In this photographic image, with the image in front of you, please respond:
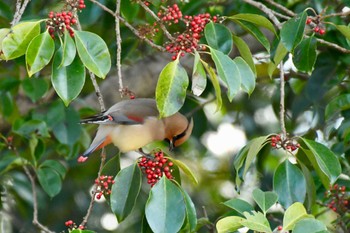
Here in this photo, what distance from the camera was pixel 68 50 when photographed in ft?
9.25

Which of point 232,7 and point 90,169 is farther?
point 90,169

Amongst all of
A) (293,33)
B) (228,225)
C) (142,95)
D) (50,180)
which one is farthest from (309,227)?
(142,95)

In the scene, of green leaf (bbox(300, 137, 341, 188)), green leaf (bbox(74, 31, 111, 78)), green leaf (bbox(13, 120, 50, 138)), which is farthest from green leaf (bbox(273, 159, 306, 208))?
green leaf (bbox(13, 120, 50, 138))

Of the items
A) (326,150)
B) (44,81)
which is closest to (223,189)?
(44,81)

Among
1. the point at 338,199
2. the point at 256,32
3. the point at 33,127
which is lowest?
the point at 33,127

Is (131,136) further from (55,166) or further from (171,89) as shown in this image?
(55,166)

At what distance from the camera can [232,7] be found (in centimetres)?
473

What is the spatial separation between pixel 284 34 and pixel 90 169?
9.46 ft

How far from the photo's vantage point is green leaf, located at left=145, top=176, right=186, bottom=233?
2.81 meters

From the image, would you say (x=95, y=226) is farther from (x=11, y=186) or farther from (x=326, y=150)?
(x=326, y=150)

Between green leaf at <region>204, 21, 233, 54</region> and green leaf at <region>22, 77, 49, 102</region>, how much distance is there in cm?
158

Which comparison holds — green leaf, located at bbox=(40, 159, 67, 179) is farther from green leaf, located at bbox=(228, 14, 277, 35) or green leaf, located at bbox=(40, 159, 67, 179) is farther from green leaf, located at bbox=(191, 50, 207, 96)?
green leaf, located at bbox=(191, 50, 207, 96)

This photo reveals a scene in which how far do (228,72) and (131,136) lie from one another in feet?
2.04

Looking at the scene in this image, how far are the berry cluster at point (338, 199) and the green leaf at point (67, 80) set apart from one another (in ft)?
4.14
